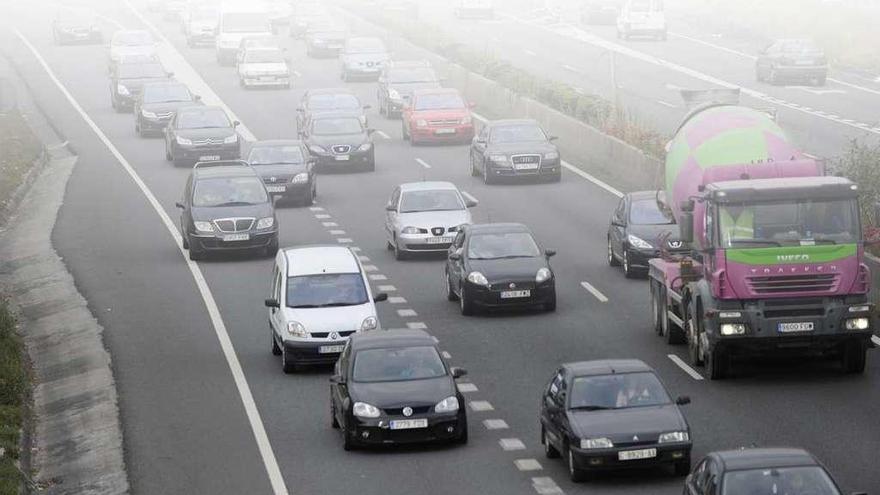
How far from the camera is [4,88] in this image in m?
79.2

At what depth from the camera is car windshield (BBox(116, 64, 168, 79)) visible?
235 ft

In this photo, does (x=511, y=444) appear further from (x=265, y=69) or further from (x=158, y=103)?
(x=265, y=69)

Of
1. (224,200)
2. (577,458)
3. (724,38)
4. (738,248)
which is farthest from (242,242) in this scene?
(724,38)

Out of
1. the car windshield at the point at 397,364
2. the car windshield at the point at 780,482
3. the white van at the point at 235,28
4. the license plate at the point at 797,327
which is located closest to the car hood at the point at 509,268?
the license plate at the point at 797,327

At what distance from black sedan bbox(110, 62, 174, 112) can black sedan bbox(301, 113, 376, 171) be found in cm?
1598

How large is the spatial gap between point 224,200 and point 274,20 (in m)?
62.7

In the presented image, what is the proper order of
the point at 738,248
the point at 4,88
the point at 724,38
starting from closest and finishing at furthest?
1. the point at 738,248
2. the point at 4,88
3. the point at 724,38

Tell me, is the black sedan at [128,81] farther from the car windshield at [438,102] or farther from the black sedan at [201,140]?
the black sedan at [201,140]

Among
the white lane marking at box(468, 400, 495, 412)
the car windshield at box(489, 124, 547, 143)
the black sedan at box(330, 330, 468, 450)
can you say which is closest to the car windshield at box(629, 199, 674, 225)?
the white lane marking at box(468, 400, 495, 412)

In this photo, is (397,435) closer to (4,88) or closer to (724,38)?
(4,88)

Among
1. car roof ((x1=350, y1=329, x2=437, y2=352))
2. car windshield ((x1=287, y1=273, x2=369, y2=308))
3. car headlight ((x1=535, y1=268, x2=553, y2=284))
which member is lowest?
car headlight ((x1=535, y1=268, x2=553, y2=284))

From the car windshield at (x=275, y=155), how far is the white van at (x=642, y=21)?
47.3m

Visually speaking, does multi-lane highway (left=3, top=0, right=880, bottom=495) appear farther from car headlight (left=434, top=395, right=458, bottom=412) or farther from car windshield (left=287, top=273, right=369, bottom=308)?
car windshield (left=287, top=273, right=369, bottom=308)

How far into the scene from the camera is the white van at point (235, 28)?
86625 mm
